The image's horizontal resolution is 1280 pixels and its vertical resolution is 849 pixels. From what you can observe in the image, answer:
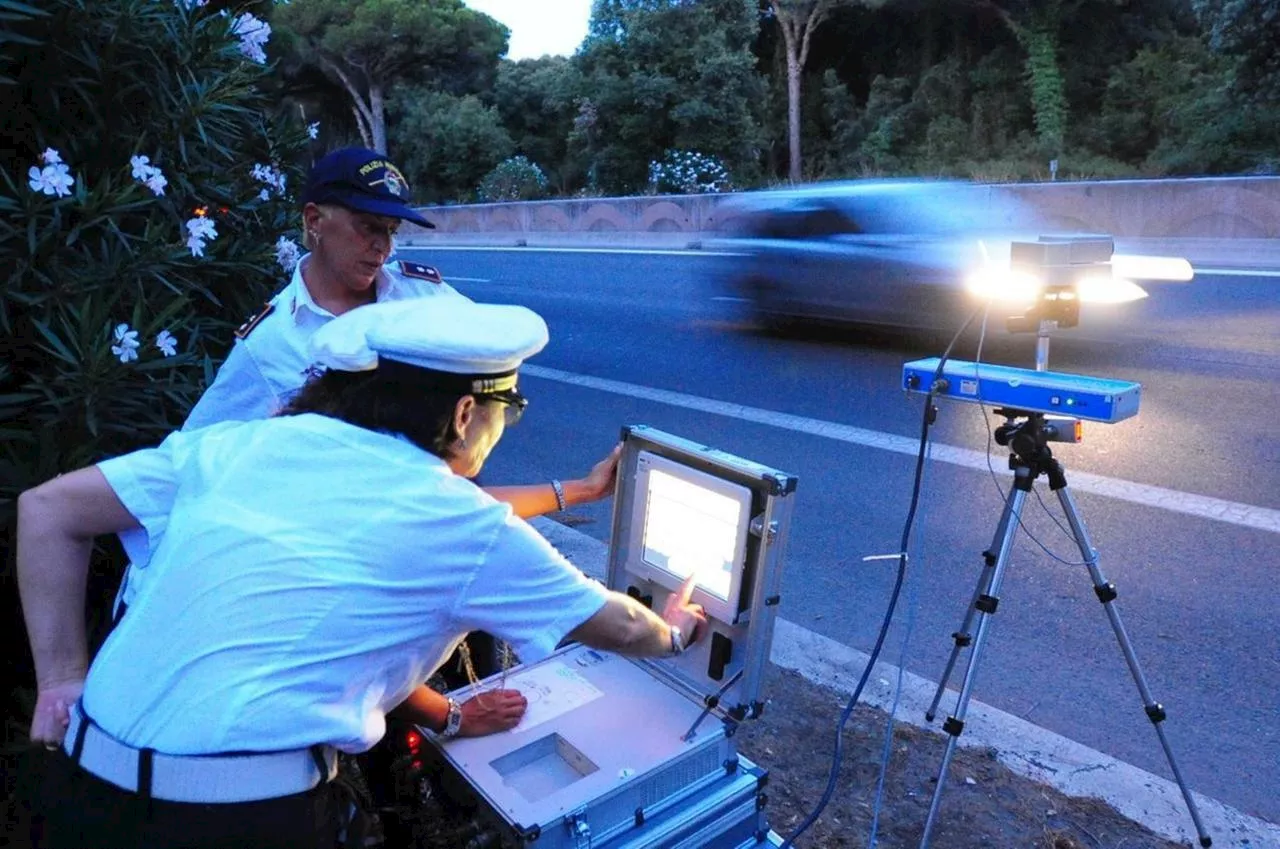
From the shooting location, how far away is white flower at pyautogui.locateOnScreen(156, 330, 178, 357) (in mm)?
2920

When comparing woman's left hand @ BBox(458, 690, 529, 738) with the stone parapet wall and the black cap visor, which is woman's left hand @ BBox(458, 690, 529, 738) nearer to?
the black cap visor

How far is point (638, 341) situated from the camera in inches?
441

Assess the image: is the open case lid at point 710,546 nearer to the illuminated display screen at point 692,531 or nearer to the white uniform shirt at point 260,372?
the illuminated display screen at point 692,531

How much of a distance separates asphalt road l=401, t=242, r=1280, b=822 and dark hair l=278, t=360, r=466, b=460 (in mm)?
1711

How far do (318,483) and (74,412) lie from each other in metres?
1.41

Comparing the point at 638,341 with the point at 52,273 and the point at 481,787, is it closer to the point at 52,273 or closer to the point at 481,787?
the point at 52,273

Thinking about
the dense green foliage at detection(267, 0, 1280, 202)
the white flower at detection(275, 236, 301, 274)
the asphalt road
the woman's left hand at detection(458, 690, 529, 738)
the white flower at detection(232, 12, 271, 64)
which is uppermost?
the dense green foliage at detection(267, 0, 1280, 202)

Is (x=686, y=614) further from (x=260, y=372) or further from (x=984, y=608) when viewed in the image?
(x=260, y=372)

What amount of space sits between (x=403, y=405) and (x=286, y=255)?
8.22 feet

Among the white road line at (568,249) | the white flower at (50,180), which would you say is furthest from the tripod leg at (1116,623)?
the white road line at (568,249)

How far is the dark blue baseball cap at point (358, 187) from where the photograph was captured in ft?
9.05

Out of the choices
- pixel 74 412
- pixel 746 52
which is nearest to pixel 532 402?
pixel 74 412

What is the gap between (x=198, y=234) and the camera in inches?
131

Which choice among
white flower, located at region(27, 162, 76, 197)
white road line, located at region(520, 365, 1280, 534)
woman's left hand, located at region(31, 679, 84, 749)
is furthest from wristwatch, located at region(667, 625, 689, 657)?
white road line, located at region(520, 365, 1280, 534)
